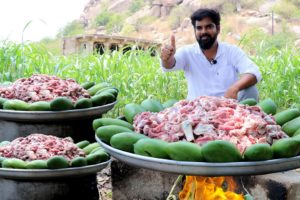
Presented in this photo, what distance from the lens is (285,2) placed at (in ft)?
121

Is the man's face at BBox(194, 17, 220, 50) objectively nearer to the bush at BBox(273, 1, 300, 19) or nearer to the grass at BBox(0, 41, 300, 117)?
the grass at BBox(0, 41, 300, 117)

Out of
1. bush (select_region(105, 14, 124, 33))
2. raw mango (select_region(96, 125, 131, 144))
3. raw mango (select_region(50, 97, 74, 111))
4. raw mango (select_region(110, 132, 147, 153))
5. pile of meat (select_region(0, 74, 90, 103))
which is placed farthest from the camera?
bush (select_region(105, 14, 124, 33))

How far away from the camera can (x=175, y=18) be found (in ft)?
135

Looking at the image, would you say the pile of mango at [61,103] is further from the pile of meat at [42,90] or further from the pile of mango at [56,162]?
the pile of mango at [56,162]

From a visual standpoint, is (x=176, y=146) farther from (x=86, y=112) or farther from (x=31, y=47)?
(x=31, y=47)

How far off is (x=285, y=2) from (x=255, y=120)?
3674cm

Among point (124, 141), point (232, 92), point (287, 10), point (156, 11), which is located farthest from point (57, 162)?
point (156, 11)

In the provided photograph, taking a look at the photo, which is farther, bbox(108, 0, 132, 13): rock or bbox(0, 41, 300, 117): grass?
bbox(108, 0, 132, 13): rock

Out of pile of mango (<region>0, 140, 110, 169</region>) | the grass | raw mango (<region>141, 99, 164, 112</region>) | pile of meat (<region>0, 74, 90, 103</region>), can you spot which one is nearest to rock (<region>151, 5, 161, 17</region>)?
the grass

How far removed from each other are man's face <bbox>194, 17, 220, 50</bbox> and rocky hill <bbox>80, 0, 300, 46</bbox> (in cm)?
2872

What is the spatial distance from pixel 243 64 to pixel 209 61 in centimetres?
24

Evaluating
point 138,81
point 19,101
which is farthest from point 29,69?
point 19,101

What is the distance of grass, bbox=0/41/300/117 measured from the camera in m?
5.02

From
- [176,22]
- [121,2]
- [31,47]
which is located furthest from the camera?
[121,2]
